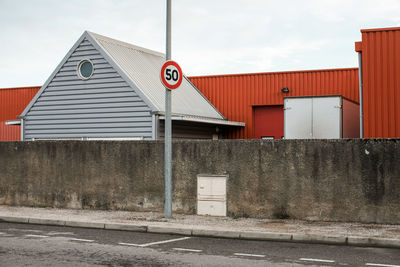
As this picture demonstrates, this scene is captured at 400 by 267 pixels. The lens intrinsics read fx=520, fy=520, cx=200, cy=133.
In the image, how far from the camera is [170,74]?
1259cm

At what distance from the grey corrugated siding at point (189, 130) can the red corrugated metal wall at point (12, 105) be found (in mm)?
11579

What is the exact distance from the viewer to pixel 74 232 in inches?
440

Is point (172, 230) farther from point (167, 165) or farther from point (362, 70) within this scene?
point (362, 70)

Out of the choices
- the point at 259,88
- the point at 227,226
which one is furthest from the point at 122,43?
the point at 227,226

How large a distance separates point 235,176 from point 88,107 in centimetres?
862

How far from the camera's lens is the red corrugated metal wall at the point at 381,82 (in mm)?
15219

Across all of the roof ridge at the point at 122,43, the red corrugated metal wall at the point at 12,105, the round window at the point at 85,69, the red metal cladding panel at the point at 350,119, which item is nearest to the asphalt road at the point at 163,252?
the red metal cladding panel at the point at 350,119

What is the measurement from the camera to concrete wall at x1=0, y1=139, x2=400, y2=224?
11.8 meters

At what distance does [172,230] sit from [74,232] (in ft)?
6.95

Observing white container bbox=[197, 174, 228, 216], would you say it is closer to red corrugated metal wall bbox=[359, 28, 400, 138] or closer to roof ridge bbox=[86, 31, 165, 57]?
red corrugated metal wall bbox=[359, 28, 400, 138]

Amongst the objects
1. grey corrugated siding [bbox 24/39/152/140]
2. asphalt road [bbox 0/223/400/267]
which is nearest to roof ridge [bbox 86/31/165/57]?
grey corrugated siding [bbox 24/39/152/140]

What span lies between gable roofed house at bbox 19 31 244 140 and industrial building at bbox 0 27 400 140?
38 mm

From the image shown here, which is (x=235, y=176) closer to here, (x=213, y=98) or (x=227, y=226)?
(x=227, y=226)

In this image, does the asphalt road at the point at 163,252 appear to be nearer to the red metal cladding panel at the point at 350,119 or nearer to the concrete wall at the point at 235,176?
the concrete wall at the point at 235,176
